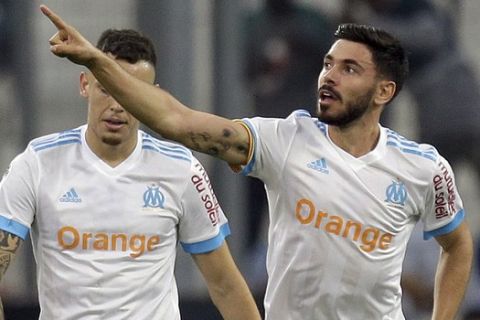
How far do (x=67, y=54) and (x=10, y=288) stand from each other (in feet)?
14.5

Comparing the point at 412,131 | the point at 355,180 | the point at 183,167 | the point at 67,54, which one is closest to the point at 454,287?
the point at 355,180

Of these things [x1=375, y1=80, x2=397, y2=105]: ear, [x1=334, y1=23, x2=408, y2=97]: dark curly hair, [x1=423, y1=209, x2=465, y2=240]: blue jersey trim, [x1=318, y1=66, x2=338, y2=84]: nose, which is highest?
[x1=334, y1=23, x2=408, y2=97]: dark curly hair

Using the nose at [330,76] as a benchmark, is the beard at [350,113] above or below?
below

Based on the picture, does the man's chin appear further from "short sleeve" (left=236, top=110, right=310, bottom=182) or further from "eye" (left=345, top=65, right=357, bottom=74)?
"eye" (left=345, top=65, right=357, bottom=74)

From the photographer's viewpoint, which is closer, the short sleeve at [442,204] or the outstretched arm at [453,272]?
the short sleeve at [442,204]

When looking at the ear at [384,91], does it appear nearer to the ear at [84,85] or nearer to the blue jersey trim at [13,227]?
the ear at [84,85]

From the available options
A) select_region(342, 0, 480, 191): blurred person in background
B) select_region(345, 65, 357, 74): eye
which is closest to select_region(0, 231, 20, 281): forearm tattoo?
select_region(345, 65, 357, 74): eye

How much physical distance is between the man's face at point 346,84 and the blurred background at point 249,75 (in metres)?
2.68

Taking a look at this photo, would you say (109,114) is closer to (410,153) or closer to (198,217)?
(198,217)

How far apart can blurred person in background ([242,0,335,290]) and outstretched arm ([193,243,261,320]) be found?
2808mm

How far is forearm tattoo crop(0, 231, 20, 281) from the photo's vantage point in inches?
271

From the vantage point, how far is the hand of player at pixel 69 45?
5.76 metres

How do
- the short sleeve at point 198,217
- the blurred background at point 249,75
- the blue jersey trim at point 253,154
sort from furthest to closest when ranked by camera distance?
the blurred background at point 249,75, the short sleeve at point 198,217, the blue jersey trim at point 253,154

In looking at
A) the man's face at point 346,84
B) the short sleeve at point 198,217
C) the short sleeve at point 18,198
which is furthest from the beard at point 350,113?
the short sleeve at point 18,198
